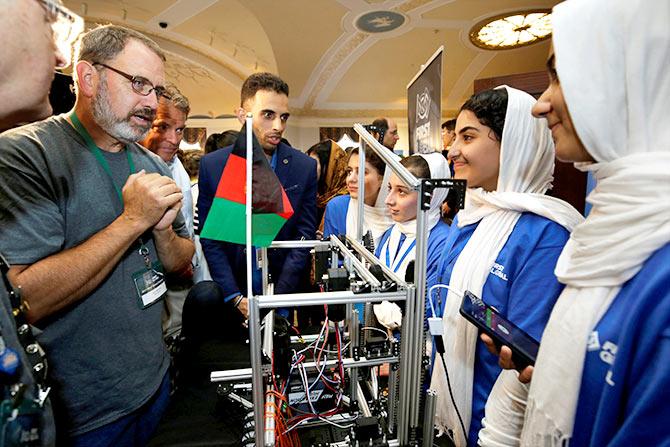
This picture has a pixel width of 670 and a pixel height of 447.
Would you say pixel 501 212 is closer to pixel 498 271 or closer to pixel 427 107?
pixel 498 271

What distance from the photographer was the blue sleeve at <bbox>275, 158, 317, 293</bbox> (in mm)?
1873

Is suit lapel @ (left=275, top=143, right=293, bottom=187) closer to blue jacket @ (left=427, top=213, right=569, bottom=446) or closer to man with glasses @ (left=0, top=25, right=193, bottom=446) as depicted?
man with glasses @ (left=0, top=25, right=193, bottom=446)

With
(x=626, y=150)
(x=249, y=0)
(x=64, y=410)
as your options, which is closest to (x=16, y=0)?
(x=64, y=410)

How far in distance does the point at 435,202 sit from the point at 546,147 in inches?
23.7

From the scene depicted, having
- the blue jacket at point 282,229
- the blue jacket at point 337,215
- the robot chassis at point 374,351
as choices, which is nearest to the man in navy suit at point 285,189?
the blue jacket at point 282,229

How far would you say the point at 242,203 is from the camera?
2.98 feet

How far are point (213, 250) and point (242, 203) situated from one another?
3.30ft

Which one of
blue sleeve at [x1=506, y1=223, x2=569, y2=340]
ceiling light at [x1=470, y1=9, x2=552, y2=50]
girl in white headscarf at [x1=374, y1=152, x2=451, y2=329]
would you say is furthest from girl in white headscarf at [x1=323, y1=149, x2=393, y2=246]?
ceiling light at [x1=470, y1=9, x2=552, y2=50]

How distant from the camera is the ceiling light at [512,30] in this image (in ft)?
23.9

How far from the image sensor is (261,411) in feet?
2.59

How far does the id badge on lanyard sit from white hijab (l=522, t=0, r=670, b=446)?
116 cm

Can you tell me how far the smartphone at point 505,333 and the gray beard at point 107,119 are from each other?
4.02 feet

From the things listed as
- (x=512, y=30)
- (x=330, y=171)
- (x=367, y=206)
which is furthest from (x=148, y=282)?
(x=512, y=30)

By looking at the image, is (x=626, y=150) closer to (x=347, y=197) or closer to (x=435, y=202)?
(x=435, y=202)
